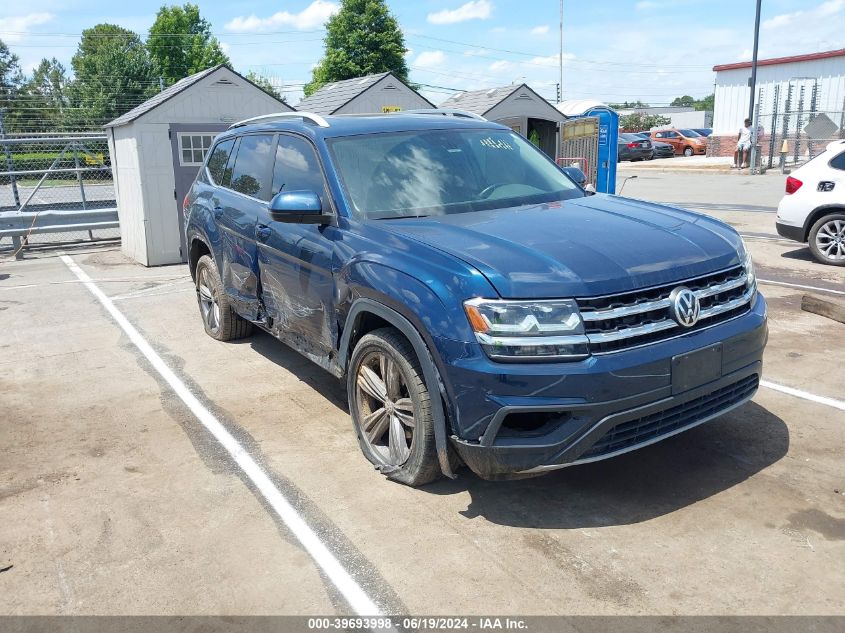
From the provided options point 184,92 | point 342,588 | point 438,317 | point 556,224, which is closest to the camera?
point 342,588

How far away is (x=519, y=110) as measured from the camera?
16984 millimetres

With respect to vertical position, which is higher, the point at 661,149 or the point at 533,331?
the point at 533,331

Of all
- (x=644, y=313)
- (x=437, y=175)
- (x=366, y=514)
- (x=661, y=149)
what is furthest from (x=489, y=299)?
(x=661, y=149)

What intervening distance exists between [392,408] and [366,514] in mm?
546

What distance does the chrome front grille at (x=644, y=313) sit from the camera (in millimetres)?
3289

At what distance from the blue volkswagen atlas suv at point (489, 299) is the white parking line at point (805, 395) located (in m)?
1.37

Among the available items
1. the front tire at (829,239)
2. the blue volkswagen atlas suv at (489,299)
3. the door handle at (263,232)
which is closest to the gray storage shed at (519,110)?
the front tire at (829,239)

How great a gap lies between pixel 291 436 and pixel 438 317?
182 cm

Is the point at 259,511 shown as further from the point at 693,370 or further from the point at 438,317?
the point at 693,370

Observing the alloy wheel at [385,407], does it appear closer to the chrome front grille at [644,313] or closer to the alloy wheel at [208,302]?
the chrome front grille at [644,313]

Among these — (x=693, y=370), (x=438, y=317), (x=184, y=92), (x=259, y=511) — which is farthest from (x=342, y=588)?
(x=184, y=92)

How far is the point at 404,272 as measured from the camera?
364 cm

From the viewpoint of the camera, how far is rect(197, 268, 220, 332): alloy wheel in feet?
22.6

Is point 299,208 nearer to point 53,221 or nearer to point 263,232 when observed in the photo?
point 263,232
